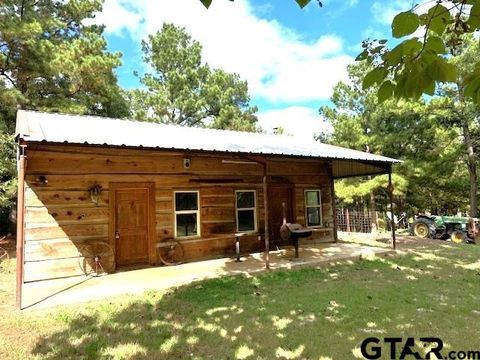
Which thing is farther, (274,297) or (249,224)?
(249,224)

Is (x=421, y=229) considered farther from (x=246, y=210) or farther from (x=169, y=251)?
(x=169, y=251)

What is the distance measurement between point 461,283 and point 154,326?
607 cm

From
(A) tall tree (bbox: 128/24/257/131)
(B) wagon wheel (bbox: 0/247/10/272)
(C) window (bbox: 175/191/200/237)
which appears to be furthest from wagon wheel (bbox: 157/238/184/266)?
(A) tall tree (bbox: 128/24/257/131)

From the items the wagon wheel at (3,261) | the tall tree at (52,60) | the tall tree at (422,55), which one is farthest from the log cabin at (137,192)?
the tall tree at (422,55)

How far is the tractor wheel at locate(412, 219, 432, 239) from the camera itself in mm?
15141

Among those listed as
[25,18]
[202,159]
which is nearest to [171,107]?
[25,18]

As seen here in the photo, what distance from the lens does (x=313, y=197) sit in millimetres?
12602

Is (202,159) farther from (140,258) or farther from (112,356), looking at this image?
(112,356)

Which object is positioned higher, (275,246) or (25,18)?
(25,18)

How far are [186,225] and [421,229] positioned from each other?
10717 mm

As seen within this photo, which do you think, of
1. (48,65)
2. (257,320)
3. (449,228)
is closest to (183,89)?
(48,65)

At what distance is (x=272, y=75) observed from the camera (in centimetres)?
3716

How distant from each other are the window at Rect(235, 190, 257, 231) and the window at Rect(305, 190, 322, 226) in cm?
224

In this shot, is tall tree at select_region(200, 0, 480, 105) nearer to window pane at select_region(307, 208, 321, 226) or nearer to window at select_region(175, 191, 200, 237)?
window at select_region(175, 191, 200, 237)
